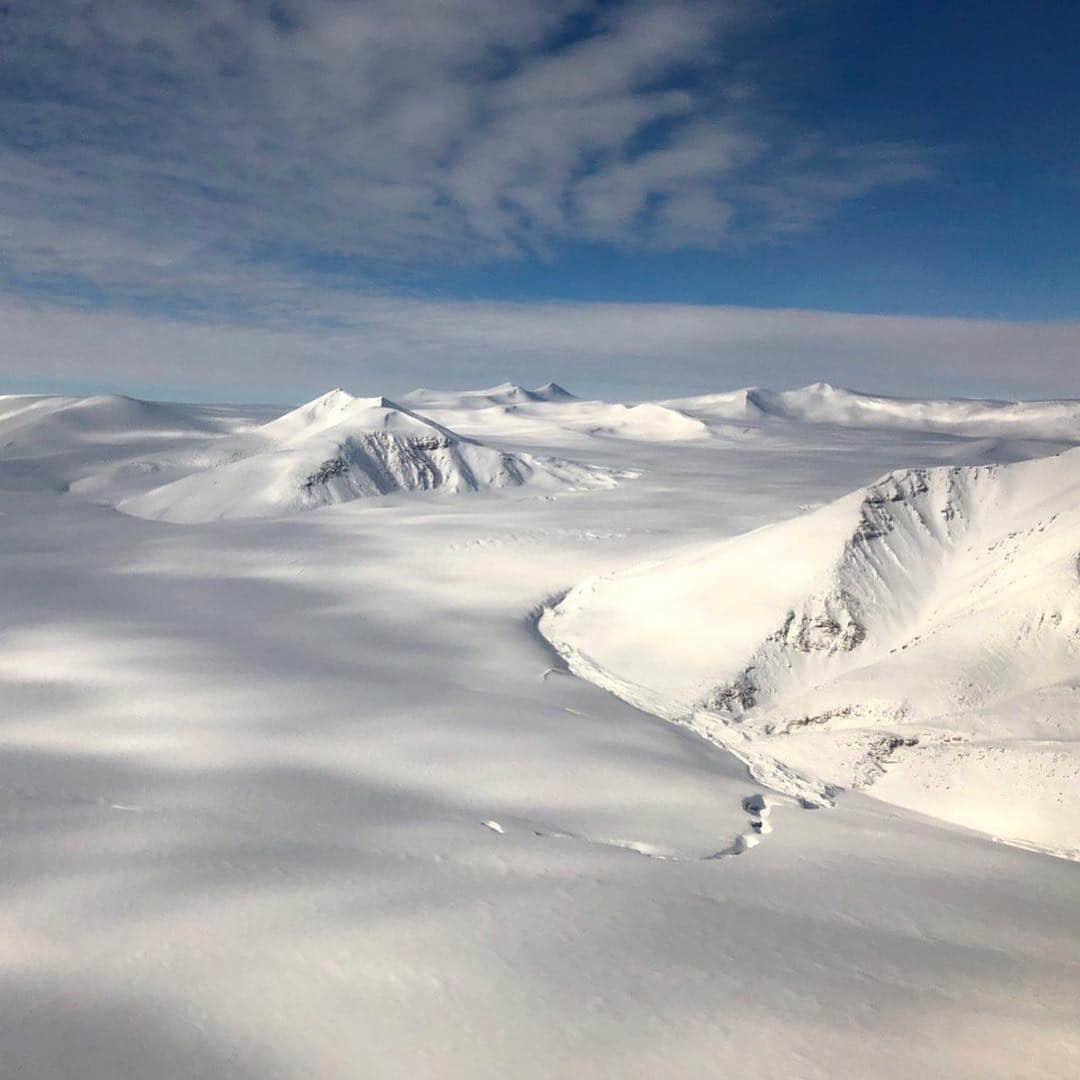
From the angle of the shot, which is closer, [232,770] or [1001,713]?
[232,770]

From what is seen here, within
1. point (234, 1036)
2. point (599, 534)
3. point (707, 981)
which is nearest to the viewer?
point (234, 1036)

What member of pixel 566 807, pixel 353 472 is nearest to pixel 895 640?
pixel 566 807

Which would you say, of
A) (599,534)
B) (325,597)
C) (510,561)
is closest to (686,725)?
(325,597)

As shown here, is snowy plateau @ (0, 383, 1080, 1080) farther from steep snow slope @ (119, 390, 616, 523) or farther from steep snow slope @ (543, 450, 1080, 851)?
steep snow slope @ (119, 390, 616, 523)

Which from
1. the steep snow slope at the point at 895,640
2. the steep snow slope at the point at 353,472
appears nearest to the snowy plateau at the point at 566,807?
the steep snow slope at the point at 895,640

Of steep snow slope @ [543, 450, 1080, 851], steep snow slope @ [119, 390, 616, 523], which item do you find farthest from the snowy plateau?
steep snow slope @ [119, 390, 616, 523]

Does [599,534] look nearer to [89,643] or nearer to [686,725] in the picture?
[686,725]
